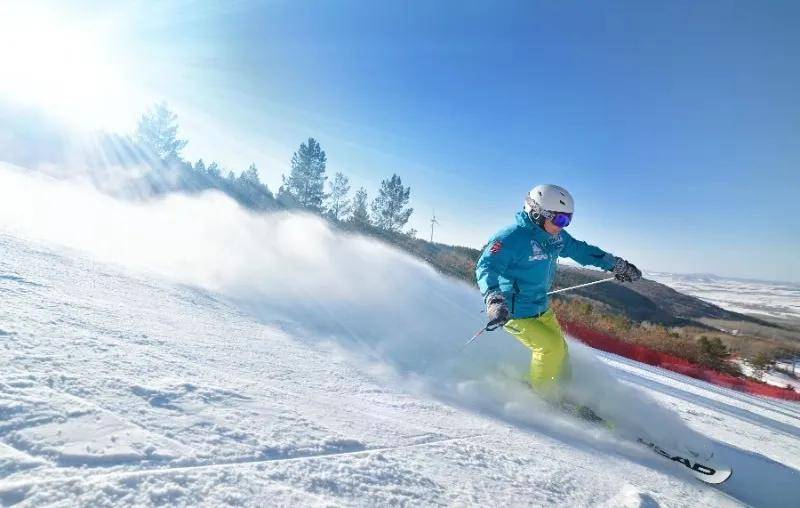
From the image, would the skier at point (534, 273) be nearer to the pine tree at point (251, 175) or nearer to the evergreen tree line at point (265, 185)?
the evergreen tree line at point (265, 185)

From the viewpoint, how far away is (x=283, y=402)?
2.56m

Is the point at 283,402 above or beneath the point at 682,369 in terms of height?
above

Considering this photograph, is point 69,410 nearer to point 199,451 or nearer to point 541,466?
point 199,451

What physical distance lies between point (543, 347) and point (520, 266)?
1.00 meters

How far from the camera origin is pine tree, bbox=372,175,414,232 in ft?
180

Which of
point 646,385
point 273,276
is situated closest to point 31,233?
point 273,276

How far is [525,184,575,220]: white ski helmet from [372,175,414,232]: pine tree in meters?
50.2

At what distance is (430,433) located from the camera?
2717 millimetres

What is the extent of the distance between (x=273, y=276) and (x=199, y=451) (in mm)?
5213

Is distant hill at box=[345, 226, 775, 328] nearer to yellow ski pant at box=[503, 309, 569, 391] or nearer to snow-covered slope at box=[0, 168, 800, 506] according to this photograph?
snow-covered slope at box=[0, 168, 800, 506]

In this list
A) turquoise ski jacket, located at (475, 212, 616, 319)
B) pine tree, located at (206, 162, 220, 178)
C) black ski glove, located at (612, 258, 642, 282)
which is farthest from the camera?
pine tree, located at (206, 162, 220, 178)

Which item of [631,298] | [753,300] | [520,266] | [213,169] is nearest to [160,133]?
[213,169]

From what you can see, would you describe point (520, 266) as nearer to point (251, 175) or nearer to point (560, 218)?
point (560, 218)

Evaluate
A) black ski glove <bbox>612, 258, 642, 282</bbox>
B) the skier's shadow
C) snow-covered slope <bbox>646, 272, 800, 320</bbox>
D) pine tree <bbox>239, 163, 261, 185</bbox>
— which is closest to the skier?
black ski glove <bbox>612, 258, 642, 282</bbox>
